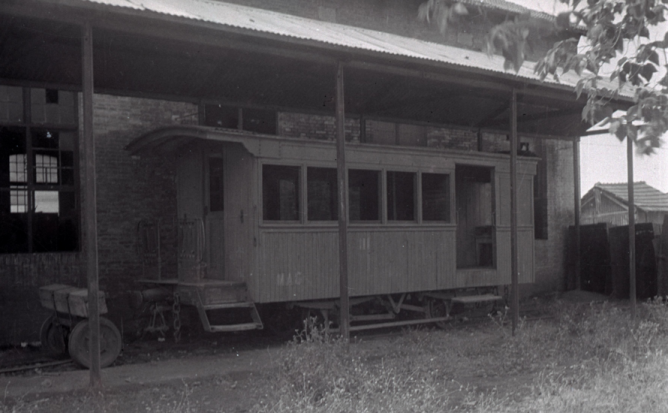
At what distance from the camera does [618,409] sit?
6.00m

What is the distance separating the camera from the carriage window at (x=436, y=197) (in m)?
12.1

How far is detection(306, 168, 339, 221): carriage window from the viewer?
10.5m

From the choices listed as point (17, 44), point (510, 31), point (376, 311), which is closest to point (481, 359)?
point (376, 311)

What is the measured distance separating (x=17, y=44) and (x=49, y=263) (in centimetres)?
343

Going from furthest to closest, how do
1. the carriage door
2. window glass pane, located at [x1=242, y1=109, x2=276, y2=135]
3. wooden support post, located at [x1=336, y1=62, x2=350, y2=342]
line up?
window glass pane, located at [x1=242, y1=109, x2=276, y2=135], the carriage door, wooden support post, located at [x1=336, y1=62, x2=350, y2=342]

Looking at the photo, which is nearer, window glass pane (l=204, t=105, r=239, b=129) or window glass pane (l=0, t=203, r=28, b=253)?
window glass pane (l=0, t=203, r=28, b=253)

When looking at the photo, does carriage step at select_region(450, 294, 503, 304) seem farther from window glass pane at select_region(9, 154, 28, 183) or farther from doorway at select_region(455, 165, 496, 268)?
window glass pane at select_region(9, 154, 28, 183)

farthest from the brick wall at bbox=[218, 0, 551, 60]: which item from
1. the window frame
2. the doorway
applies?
the window frame

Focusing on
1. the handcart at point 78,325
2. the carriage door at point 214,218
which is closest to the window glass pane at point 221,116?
the carriage door at point 214,218

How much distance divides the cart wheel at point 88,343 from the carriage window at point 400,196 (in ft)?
15.4

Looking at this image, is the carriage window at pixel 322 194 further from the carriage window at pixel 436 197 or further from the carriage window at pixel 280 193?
the carriage window at pixel 436 197

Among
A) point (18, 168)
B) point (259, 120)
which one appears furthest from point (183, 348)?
point (259, 120)

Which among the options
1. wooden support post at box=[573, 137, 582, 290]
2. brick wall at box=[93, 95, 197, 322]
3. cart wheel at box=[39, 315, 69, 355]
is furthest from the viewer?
wooden support post at box=[573, 137, 582, 290]

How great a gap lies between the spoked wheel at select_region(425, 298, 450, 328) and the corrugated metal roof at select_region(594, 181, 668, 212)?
1304 centimetres
